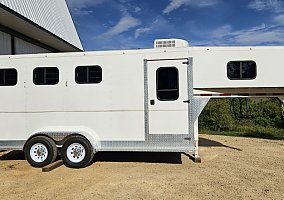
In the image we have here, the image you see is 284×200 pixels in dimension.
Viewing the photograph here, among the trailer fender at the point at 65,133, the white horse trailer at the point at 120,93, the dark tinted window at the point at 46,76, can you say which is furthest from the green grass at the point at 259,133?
the dark tinted window at the point at 46,76

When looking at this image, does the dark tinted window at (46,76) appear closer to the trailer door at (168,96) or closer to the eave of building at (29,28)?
the trailer door at (168,96)

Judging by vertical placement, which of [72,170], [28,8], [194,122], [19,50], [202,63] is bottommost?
[72,170]

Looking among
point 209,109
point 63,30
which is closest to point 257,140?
point 209,109

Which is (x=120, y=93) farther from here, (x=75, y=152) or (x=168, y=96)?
(x=75, y=152)

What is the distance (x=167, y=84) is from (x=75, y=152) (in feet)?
9.03

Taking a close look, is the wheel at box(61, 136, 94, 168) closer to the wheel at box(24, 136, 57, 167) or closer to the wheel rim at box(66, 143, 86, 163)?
the wheel rim at box(66, 143, 86, 163)

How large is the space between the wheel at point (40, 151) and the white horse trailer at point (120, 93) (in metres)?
0.02

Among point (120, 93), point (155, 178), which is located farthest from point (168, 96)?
point (155, 178)

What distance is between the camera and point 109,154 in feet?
29.0

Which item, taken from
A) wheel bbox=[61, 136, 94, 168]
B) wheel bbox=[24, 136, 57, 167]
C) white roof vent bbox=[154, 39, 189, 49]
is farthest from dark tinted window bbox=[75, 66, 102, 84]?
wheel bbox=[24, 136, 57, 167]

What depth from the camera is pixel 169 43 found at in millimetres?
7457

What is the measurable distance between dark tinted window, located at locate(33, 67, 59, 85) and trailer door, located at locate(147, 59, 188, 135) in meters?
2.34

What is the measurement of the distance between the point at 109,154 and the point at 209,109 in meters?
7.87

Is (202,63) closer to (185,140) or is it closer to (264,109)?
(185,140)
